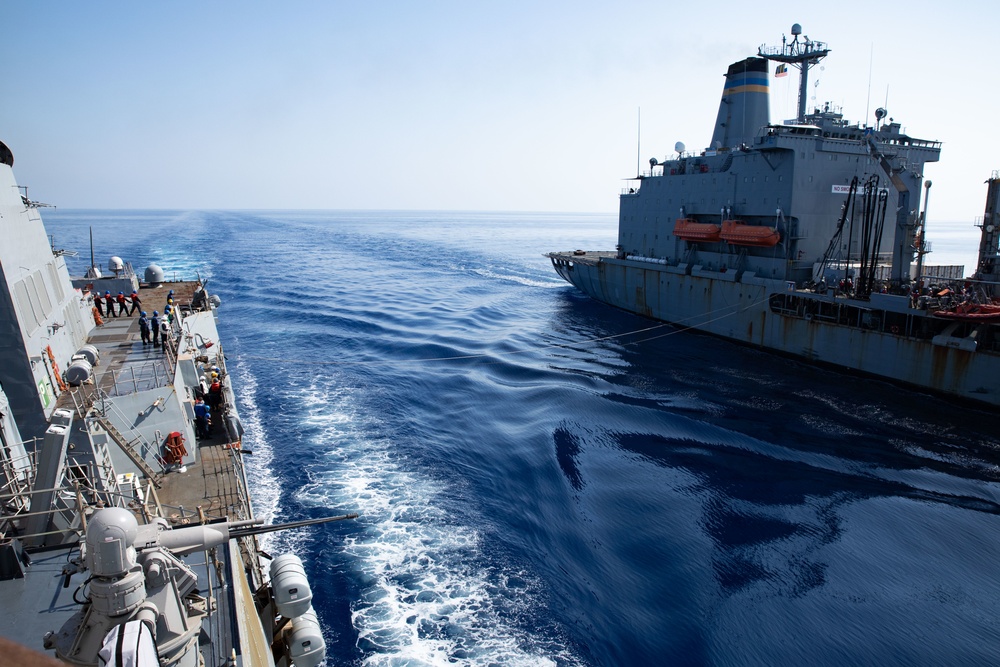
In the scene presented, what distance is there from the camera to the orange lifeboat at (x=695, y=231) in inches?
1518

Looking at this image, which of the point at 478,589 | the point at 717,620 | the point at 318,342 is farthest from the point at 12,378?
the point at 318,342

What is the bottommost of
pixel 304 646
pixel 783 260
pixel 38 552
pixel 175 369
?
pixel 304 646

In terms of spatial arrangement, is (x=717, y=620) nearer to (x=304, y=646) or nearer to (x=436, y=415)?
(x=304, y=646)

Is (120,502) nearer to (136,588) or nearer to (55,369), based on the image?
(136,588)

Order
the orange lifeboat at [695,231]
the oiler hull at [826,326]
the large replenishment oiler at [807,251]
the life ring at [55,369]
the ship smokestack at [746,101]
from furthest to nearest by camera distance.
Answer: the ship smokestack at [746,101]
the orange lifeboat at [695,231]
the large replenishment oiler at [807,251]
the oiler hull at [826,326]
the life ring at [55,369]

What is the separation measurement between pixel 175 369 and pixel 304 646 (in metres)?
10.2

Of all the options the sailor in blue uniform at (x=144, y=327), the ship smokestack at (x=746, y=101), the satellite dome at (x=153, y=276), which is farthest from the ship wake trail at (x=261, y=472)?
the ship smokestack at (x=746, y=101)

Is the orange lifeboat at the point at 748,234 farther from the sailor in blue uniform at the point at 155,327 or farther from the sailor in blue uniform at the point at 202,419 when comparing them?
the sailor in blue uniform at the point at 155,327

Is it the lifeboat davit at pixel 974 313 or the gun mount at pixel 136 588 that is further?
the lifeboat davit at pixel 974 313

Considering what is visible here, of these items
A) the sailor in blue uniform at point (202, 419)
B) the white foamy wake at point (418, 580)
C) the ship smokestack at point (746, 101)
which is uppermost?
the ship smokestack at point (746, 101)

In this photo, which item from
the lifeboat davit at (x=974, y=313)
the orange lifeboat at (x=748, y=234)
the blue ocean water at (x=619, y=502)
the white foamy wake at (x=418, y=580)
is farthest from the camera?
the orange lifeboat at (x=748, y=234)

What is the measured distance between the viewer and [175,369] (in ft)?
57.0

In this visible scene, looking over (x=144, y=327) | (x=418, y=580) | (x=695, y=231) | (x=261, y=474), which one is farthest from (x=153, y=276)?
(x=695, y=231)

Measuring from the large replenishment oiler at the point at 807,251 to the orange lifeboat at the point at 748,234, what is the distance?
0.08 m
